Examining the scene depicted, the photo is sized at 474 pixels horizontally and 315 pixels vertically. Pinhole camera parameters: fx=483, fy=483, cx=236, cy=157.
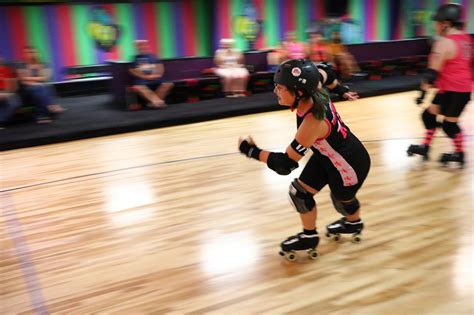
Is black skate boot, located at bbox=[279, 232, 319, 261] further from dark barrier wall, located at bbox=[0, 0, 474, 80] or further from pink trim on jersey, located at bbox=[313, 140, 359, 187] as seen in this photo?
dark barrier wall, located at bbox=[0, 0, 474, 80]

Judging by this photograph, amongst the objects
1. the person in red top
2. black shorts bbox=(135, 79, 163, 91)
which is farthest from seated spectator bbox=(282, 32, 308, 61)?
the person in red top

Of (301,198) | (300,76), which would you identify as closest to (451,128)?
(301,198)

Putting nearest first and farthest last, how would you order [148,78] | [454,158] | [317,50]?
[454,158]
[148,78]
[317,50]

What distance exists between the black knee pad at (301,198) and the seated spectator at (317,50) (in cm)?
558

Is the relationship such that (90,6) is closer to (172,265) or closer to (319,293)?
(172,265)

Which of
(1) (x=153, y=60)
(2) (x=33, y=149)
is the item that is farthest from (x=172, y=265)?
(1) (x=153, y=60)

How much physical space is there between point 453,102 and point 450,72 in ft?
0.90

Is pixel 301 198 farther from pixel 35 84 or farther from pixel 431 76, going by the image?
pixel 35 84

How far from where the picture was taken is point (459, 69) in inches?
166

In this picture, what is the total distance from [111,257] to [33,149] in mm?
3219

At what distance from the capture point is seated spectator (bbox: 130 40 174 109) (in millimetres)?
7188

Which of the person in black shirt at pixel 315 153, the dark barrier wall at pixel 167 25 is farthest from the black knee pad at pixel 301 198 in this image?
the dark barrier wall at pixel 167 25

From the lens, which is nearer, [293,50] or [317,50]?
[317,50]

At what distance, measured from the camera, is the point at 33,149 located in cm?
573
